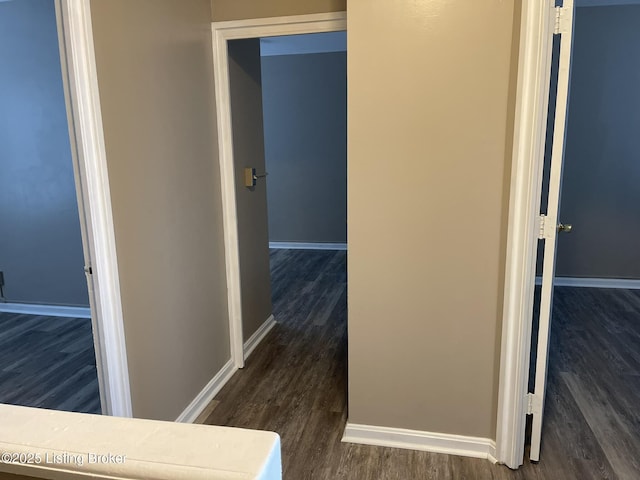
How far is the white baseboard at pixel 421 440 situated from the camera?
2.12 meters

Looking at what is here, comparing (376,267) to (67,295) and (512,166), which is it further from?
(67,295)

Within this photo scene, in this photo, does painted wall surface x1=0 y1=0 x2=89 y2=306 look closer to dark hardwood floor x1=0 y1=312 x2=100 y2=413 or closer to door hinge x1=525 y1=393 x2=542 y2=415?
dark hardwood floor x1=0 y1=312 x2=100 y2=413

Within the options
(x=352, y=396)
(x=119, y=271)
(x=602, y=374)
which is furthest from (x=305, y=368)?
(x=602, y=374)

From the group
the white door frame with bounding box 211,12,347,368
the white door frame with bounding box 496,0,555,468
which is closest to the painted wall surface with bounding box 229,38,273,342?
the white door frame with bounding box 211,12,347,368

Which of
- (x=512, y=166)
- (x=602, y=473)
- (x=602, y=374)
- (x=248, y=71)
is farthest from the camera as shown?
(x=248, y=71)

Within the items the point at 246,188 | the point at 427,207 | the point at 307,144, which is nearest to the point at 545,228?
the point at 427,207

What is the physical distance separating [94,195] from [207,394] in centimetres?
136

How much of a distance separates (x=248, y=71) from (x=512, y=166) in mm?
1900

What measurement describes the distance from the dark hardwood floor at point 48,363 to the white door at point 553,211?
2.17 m

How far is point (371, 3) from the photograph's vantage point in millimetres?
1878

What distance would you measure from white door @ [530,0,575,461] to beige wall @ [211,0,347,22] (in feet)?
3.75

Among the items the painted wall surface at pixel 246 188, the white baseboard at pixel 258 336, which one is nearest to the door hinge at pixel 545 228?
the painted wall surface at pixel 246 188

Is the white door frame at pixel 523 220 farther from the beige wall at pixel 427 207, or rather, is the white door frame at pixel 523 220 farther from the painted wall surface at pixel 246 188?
the painted wall surface at pixel 246 188

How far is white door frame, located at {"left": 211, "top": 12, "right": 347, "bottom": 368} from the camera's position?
2.47m
